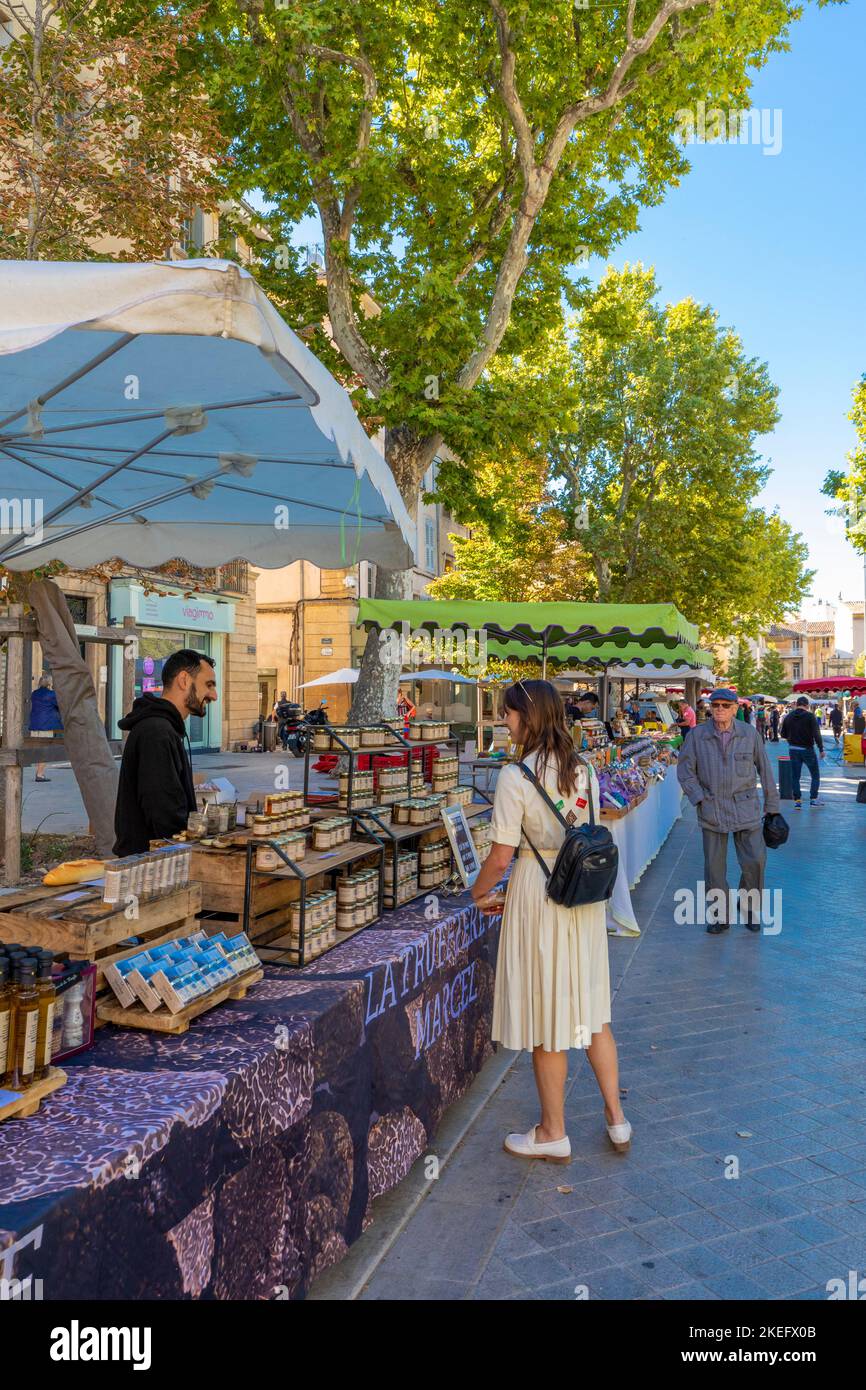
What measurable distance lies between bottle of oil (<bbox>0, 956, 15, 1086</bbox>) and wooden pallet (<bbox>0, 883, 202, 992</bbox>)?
0.35 metres

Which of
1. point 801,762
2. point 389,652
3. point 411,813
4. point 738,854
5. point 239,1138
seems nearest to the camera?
point 239,1138

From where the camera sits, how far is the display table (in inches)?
293

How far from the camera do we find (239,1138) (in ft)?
7.41

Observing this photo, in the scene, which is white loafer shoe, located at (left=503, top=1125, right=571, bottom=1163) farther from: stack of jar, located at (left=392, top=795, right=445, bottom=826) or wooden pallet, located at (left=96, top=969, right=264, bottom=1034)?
wooden pallet, located at (left=96, top=969, right=264, bottom=1034)

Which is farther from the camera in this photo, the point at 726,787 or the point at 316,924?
the point at 726,787

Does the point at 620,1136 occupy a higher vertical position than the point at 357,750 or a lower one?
lower

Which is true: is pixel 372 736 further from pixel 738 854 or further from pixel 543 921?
pixel 738 854

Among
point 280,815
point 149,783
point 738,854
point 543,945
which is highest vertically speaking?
point 149,783

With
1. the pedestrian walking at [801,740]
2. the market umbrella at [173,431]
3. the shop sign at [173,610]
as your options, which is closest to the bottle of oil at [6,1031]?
the market umbrella at [173,431]

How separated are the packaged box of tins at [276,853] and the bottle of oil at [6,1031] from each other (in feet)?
4.18

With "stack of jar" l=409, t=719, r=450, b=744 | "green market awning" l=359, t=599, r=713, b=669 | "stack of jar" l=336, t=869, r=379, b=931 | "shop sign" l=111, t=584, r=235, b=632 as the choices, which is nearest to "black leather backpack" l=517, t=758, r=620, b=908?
"stack of jar" l=336, t=869, r=379, b=931

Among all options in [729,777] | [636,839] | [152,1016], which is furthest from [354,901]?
[636,839]

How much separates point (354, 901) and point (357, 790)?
0.73 m
